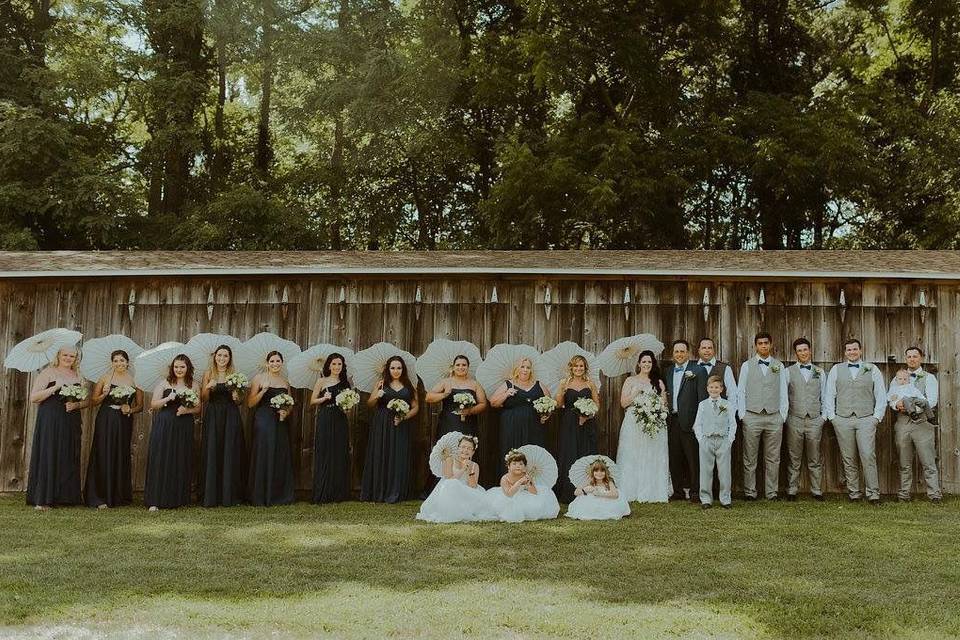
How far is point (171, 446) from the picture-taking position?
33.2ft

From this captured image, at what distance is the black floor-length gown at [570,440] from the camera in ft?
35.0

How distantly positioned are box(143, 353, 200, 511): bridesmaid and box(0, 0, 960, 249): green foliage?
40.3 feet

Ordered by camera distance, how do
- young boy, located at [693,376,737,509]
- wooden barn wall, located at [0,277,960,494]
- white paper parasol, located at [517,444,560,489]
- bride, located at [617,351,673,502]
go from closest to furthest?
white paper parasol, located at [517,444,560,489] → young boy, located at [693,376,737,509] → bride, located at [617,351,673,502] → wooden barn wall, located at [0,277,960,494]

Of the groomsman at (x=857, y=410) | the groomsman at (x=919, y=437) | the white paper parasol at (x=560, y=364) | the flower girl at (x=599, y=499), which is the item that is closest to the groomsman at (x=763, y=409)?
the groomsman at (x=857, y=410)

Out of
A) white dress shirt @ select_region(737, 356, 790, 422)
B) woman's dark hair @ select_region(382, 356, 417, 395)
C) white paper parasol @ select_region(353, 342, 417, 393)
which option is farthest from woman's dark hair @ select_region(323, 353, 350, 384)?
white dress shirt @ select_region(737, 356, 790, 422)

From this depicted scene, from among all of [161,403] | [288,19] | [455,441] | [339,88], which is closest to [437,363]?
[455,441]

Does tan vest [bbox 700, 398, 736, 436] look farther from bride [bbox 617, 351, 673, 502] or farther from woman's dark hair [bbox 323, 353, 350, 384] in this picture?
woman's dark hair [bbox 323, 353, 350, 384]

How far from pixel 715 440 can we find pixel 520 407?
2192mm

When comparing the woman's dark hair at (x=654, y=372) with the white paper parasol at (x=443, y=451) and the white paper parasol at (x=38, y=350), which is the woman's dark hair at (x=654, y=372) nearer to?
the white paper parasol at (x=443, y=451)

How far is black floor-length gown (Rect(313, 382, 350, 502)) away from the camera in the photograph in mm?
10703

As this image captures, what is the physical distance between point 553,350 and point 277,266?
3699 mm

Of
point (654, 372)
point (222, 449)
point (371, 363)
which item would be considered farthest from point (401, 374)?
point (654, 372)

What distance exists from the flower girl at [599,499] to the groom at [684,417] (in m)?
1.45

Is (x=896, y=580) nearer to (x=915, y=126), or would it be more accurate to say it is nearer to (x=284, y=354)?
(x=284, y=354)
